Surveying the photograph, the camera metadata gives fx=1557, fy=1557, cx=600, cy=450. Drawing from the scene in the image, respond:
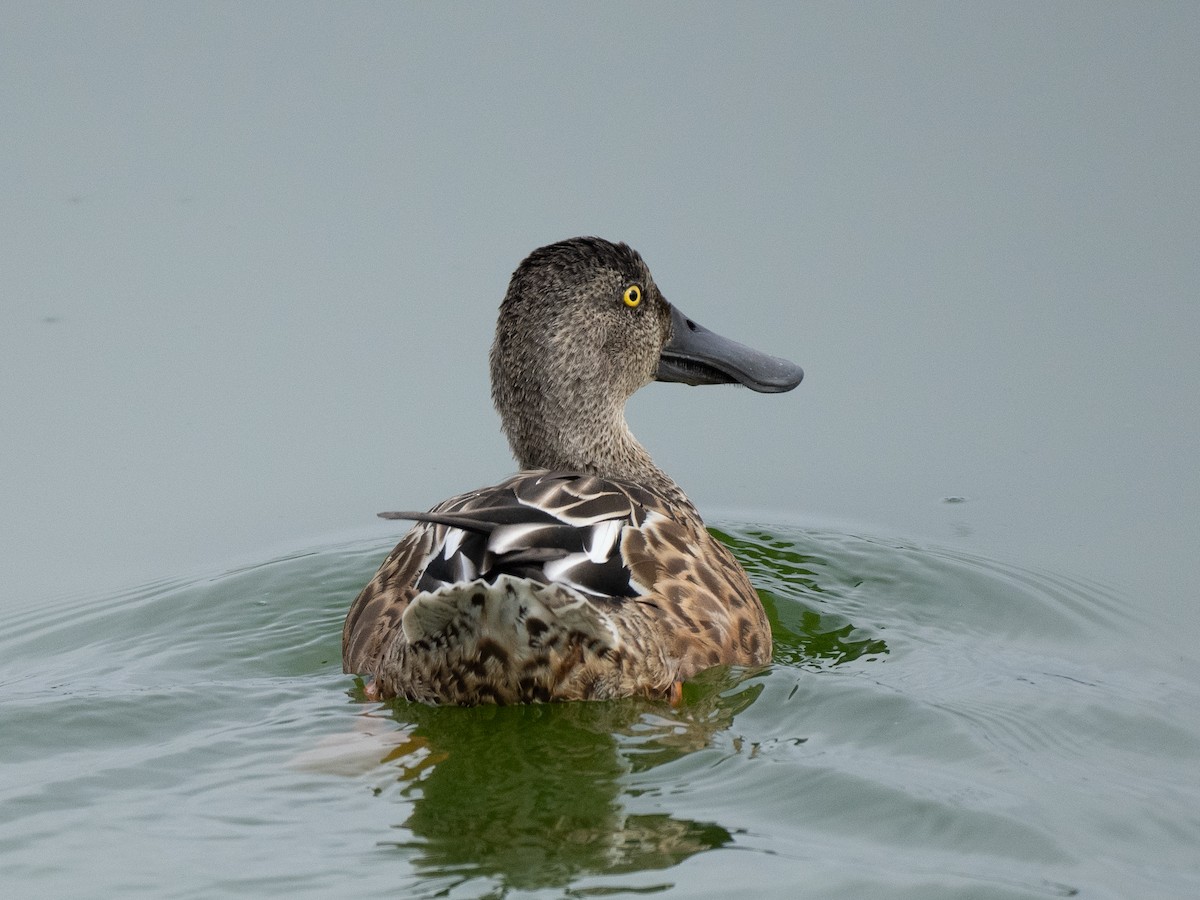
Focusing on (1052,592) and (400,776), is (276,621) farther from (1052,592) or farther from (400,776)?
(1052,592)

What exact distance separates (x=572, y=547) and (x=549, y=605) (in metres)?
0.40

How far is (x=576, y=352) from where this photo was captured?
750cm

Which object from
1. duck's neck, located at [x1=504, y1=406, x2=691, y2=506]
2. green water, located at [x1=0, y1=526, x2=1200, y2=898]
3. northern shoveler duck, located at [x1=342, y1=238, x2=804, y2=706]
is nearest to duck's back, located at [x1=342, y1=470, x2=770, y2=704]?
northern shoveler duck, located at [x1=342, y1=238, x2=804, y2=706]

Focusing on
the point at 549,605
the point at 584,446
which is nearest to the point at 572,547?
the point at 549,605

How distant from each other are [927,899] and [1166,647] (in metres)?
3.00

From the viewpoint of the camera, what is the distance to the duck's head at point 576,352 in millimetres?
7402

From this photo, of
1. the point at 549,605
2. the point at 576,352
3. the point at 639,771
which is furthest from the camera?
the point at 576,352

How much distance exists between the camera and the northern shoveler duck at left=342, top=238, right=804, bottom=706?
18.2 ft

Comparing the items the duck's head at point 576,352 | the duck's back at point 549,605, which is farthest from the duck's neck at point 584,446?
the duck's back at point 549,605

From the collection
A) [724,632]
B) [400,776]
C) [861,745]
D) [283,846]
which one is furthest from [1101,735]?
[283,846]

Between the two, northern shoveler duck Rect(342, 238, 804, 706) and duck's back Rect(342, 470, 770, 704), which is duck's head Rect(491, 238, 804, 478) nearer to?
northern shoveler duck Rect(342, 238, 804, 706)

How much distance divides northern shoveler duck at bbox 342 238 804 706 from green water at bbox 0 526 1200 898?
0.20 m

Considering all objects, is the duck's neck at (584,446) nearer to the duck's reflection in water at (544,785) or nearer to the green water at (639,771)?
the green water at (639,771)

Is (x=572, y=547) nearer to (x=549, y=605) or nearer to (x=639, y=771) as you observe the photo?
(x=549, y=605)
